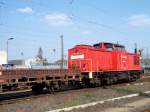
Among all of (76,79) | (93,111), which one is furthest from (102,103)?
(76,79)

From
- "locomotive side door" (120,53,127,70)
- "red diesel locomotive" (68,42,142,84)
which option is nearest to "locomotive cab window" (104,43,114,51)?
"red diesel locomotive" (68,42,142,84)

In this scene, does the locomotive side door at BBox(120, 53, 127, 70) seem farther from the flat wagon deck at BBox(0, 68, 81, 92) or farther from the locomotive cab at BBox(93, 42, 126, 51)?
the flat wagon deck at BBox(0, 68, 81, 92)

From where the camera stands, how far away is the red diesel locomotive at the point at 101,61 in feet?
83.0

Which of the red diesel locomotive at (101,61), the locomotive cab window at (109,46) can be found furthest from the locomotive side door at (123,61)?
the locomotive cab window at (109,46)

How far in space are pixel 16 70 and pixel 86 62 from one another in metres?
9.13

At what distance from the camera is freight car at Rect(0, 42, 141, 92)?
17.5m

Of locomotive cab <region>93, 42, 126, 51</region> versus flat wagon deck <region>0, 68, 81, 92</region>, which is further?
locomotive cab <region>93, 42, 126, 51</region>

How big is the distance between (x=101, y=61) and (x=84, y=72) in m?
2.64

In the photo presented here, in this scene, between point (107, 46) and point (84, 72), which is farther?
point (107, 46)

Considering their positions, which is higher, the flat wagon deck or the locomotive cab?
the locomotive cab

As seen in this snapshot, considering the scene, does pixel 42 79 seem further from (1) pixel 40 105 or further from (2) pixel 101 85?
(2) pixel 101 85

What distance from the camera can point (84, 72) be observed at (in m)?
24.7

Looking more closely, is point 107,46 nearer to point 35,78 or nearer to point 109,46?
point 109,46

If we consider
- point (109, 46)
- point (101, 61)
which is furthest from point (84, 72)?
point (109, 46)
